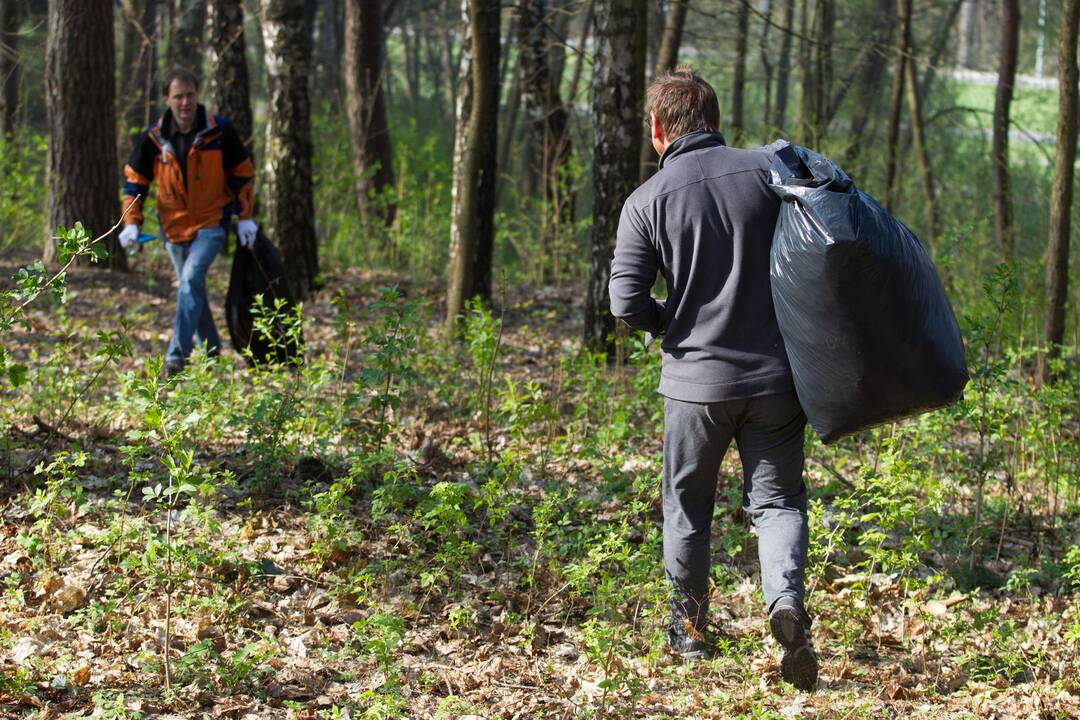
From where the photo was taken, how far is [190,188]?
6527mm

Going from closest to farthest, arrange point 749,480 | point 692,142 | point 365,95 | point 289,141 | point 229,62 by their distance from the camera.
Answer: point 692,142
point 749,480
point 289,141
point 229,62
point 365,95

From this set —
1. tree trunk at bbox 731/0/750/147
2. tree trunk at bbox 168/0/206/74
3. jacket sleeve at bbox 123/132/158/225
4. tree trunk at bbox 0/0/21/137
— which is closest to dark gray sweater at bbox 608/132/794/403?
jacket sleeve at bbox 123/132/158/225

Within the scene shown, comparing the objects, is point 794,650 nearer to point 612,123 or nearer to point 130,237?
point 612,123

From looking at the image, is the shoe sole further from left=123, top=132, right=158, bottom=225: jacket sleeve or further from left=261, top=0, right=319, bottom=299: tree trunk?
left=261, top=0, right=319, bottom=299: tree trunk

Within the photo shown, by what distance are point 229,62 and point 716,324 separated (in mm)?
8126

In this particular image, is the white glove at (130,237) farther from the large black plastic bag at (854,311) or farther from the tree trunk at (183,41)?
the tree trunk at (183,41)

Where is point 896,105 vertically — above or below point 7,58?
below

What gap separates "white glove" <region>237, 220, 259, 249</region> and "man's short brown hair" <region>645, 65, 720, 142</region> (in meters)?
3.85

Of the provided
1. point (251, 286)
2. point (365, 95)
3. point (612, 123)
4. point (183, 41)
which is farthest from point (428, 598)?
point (183, 41)

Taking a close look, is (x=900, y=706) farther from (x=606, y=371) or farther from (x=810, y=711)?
(x=606, y=371)

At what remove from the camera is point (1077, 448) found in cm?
548

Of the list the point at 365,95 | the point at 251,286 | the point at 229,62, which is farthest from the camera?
the point at 365,95

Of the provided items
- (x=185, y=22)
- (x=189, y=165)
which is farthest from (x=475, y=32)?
(x=185, y=22)

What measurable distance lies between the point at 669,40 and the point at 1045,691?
25.6 ft
